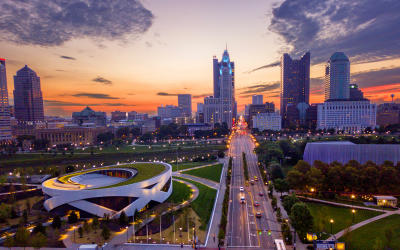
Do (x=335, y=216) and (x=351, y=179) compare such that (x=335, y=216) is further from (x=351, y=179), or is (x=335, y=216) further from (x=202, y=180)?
(x=202, y=180)

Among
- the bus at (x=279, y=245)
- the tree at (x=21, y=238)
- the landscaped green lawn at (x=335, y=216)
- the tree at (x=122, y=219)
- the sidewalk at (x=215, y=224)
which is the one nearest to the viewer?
the tree at (x=21, y=238)

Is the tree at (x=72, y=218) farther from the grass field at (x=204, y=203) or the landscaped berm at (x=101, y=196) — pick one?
the grass field at (x=204, y=203)

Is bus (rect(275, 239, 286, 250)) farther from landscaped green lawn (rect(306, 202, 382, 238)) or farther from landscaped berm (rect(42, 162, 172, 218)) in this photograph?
landscaped berm (rect(42, 162, 172, 218))

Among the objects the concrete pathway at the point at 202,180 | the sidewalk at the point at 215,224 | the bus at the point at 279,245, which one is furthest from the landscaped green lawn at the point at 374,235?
the concrete pathway at the point at 202,180

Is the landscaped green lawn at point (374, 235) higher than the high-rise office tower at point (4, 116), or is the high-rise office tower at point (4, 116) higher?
the high-rise office tower at point (4, 116)

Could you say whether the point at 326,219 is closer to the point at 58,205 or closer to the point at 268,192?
the point at 268,192

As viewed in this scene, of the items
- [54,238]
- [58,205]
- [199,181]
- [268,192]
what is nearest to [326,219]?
[268,192]

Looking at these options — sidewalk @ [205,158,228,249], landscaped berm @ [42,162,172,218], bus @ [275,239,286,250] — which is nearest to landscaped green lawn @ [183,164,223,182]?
sidewalk @ [205,158,228,249]
